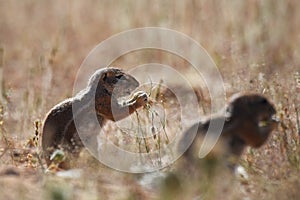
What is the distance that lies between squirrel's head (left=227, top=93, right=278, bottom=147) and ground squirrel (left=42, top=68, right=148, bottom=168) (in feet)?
3.89

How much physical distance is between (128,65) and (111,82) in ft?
12.4

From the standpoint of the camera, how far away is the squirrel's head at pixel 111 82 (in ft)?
Result: 26.6

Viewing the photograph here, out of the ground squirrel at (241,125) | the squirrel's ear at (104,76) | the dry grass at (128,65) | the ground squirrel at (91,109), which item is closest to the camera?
the dry grass at (128,65)

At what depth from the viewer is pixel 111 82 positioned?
818cm

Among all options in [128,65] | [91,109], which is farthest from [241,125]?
[128,65]

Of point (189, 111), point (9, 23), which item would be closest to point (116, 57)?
point (9, 23)

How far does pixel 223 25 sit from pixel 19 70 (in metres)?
2.85

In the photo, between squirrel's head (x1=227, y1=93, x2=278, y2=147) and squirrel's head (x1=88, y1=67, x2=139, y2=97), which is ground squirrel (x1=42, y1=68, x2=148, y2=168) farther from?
squirrel's head (x1=227, y1=93, x2=278, y2=147)

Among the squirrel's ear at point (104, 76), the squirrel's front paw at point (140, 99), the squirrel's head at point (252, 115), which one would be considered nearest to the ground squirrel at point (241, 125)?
the squirrel's head at point (252, 115)

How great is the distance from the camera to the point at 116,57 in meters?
12.7

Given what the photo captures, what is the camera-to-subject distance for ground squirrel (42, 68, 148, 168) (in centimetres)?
778

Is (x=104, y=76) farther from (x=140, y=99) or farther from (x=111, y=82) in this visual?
(x=140, y=99)

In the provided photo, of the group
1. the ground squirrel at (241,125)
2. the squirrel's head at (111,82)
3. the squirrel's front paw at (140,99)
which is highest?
the squirrel's head at (111,82)

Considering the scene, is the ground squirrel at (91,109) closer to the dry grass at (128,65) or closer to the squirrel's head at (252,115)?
the dry grass at (128,65)
